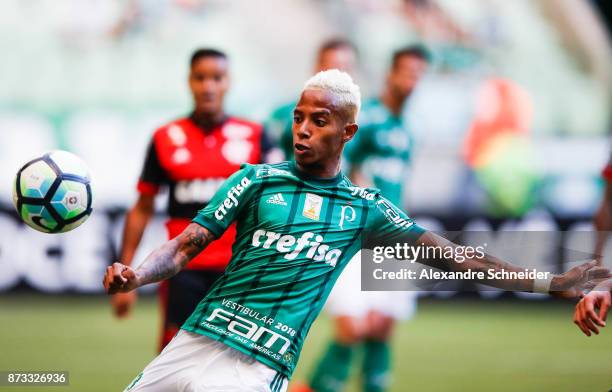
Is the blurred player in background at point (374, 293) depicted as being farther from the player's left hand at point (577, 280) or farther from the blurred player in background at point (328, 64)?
the player's left hand at point (577, 280)

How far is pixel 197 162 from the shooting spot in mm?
5992

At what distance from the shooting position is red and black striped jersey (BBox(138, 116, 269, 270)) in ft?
19.3

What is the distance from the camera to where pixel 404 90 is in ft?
25.3

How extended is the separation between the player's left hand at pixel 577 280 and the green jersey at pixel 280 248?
1.89 feet

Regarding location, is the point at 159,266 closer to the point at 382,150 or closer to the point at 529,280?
the point at 529,280

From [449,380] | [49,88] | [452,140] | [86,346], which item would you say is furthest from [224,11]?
[449,380]

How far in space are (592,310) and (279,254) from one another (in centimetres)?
118

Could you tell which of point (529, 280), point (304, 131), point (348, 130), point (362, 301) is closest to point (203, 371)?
point (304, 131)

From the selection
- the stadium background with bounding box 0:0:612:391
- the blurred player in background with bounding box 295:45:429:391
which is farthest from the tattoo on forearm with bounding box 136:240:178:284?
the stadium background with bounding box 0:0:612:391

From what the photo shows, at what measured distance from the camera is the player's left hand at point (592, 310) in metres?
3.74

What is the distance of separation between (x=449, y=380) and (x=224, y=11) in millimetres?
6185

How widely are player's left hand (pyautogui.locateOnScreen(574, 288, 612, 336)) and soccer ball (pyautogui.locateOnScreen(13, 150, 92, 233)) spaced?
2110 mm

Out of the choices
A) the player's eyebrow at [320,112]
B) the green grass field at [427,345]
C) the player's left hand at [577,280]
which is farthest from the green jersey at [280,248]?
the green grass field at [427,345]

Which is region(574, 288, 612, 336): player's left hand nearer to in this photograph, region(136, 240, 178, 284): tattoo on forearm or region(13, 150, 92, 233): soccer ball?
region(136, 240, 178, 284): tattoo on forearm
